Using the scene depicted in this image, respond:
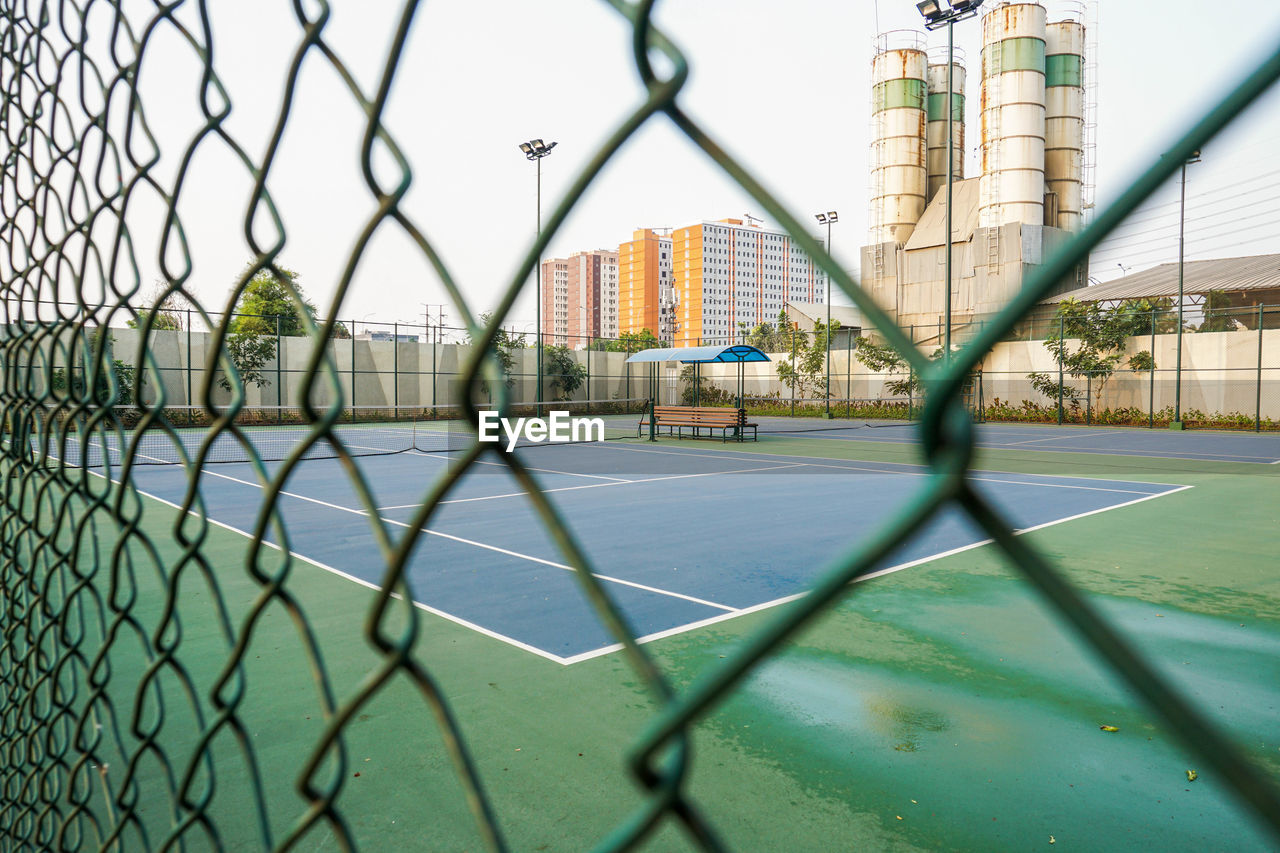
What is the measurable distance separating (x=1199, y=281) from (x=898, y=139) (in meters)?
18.0

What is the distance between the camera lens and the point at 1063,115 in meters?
43.5

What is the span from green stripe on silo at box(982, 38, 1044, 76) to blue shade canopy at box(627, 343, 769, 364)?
98.3ft

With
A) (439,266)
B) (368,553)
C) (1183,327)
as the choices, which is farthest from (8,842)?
(1183,327)

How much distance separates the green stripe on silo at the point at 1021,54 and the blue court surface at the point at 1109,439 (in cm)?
2262

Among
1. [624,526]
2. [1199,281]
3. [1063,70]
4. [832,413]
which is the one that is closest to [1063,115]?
[1063,70]

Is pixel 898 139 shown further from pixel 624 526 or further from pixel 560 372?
pixel 624 526

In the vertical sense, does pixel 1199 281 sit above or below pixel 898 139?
below

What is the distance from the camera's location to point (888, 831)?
2.80 metres

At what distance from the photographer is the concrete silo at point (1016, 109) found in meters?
41.8

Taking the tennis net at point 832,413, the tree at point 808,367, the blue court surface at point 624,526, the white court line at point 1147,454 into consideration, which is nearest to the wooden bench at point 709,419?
the white court line at point 1147,454

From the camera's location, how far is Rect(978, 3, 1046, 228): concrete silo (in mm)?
41844

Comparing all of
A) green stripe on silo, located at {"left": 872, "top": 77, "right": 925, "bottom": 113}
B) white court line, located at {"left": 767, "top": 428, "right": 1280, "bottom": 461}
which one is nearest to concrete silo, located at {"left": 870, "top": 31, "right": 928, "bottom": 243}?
green stripe on silo, located at {"left": 872, "top": 77, "right": 925, "bottom": 113}

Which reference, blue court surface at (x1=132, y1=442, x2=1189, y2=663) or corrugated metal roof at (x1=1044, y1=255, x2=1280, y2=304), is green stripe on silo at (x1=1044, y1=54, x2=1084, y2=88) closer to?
corrugated metal roof at (x1=1044, y1=255, x2=1280, y2=304)

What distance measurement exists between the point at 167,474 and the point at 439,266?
14183mm
